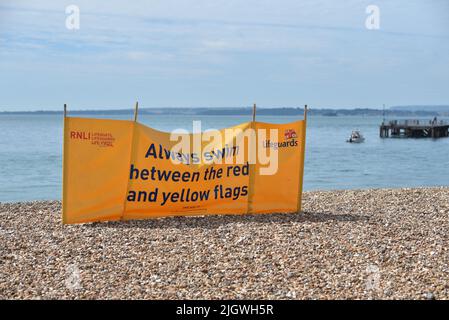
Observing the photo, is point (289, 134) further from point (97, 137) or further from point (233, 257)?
point (233, 257)

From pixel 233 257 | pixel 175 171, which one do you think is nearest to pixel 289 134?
pixel 175 171

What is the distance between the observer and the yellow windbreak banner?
10.1m

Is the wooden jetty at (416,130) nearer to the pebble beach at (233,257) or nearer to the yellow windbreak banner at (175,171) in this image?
the pebble beach at (233,257)

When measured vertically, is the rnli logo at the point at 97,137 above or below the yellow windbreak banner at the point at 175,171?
above

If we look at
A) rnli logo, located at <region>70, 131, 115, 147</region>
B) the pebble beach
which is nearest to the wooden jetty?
the pebble beach

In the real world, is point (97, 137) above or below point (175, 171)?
above

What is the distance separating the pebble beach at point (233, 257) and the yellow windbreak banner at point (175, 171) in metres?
0.32

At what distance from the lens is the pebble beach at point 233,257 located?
22.1 feet

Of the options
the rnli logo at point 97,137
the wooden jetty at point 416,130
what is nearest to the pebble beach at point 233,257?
the rnli logo at point 97,137

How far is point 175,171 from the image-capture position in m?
10.6

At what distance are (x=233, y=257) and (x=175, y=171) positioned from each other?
2976mm

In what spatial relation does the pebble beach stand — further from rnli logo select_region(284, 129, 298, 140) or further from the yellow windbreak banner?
rnli logo select_region(284, 129, 298, 140)

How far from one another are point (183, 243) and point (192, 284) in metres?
1.87

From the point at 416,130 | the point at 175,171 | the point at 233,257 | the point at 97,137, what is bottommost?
the point at 416,130
